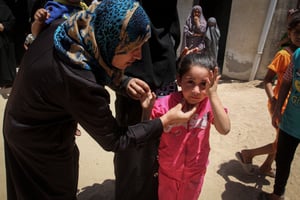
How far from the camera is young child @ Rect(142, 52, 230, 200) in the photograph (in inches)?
70.7

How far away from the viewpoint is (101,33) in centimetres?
131

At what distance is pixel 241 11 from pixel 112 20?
6480 mm

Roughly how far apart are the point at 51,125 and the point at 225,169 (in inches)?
94.2

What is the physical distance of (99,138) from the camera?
1.43 meters

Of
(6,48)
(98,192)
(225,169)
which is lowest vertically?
(225,169)

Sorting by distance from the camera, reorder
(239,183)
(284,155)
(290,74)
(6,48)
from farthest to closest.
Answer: (6,48) → (239,183) → (284,155) → (290,74)

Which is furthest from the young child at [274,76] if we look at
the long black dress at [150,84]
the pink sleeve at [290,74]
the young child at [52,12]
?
the young child at [52,12]

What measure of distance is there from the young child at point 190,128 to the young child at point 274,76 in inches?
39.7

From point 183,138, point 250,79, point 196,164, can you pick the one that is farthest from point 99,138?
point 250,79

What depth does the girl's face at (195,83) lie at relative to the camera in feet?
5.85

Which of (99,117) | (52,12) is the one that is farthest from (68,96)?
(52,12)

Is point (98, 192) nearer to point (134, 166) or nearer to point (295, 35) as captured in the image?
point (134, 166)

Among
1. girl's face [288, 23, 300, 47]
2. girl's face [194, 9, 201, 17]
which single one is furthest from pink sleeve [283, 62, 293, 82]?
girl's face [194, 9, 201, 17]

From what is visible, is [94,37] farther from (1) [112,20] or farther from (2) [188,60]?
(2) [188,60]
